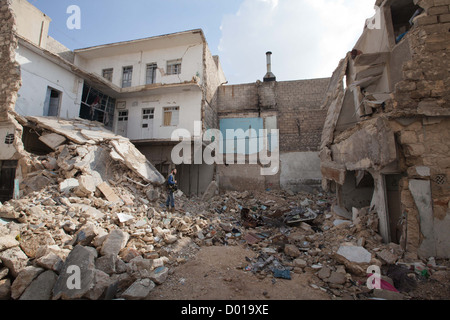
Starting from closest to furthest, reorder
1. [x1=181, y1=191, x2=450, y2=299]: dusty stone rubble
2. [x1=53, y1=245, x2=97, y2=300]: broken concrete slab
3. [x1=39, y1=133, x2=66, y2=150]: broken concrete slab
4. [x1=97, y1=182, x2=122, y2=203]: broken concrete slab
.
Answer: [x1=53, y1=245, x2=97, y2=300]: broken concrete slab
[x1=181, y1=191, x2=450, y2=299]: dusty stone rubble
[x1=97, y1=182, x2=122, y2=203]: broken concrete slab
[x1=39, y1=133, x2=66, y2=150]: broken concrete slab

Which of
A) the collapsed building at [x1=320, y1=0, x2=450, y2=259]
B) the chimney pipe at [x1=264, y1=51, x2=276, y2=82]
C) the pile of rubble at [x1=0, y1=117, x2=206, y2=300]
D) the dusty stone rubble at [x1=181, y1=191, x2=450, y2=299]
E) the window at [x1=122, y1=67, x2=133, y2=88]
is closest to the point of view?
the pile of rubble at [x1=0, y1=117, x2=206, y2=300]

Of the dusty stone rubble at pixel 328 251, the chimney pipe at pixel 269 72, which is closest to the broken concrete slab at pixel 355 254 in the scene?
the dusty stone rubble at pixel 328 251

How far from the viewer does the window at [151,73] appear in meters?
12.8

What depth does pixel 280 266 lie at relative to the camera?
4285 millimetres

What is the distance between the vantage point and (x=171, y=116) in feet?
40.1

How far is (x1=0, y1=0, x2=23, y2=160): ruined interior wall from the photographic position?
7.52 metres

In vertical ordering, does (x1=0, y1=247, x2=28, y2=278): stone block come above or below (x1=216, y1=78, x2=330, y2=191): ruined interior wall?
below

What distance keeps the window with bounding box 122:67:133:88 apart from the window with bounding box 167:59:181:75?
252 cm

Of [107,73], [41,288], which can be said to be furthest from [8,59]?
[41,288]

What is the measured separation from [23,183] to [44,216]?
2.98 m

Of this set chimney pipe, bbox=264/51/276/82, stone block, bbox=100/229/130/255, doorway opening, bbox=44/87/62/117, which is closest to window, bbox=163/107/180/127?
doorway opening, bbox=44/87/62/117

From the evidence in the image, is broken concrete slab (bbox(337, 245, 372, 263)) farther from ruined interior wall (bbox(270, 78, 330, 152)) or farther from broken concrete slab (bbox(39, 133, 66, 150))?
broken concrete slab (bbox(39, 133, 66, 150))

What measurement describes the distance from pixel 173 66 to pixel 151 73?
1479 millimetres
